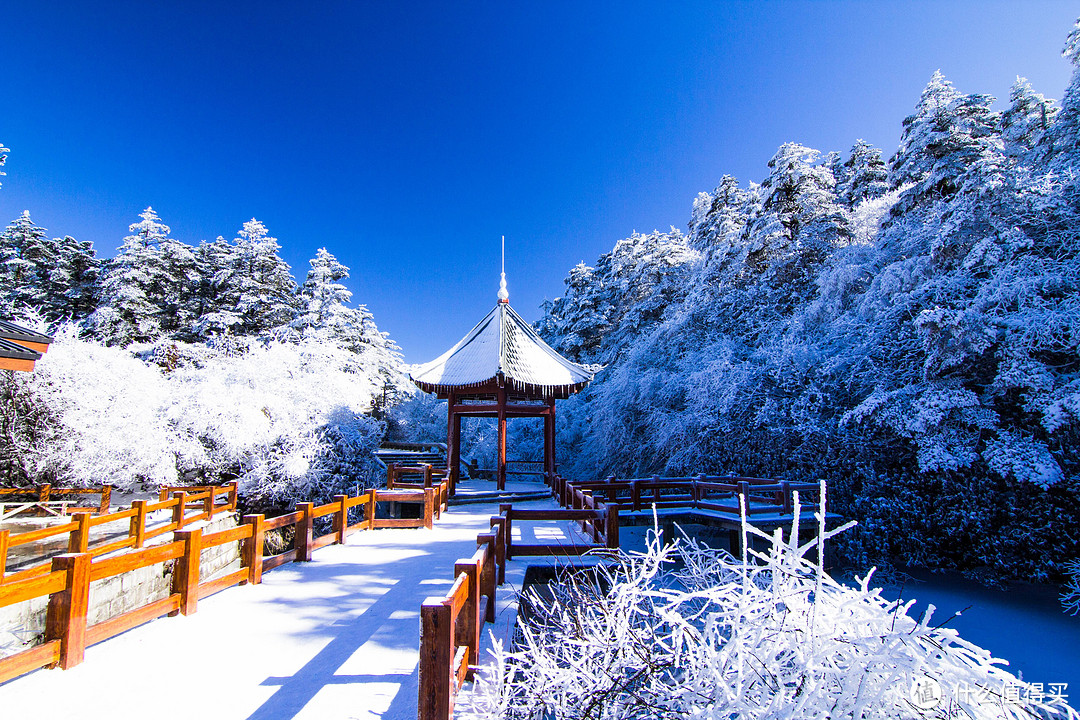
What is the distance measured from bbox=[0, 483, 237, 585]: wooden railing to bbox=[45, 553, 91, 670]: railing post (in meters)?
0.62

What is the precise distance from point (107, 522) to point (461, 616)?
7.73 meters

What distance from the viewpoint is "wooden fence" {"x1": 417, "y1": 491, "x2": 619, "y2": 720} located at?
2201 millimetres

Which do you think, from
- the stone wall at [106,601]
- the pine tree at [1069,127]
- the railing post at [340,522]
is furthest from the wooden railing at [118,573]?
the pine tree at [1069,127]

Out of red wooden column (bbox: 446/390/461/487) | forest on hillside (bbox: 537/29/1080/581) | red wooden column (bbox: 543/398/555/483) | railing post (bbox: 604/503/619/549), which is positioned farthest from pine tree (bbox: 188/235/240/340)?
railing post (bbox: 604/503/619/549)

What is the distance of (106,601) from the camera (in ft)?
20.6

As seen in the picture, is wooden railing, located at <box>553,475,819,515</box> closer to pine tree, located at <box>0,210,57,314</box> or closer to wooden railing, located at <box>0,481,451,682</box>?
wooden railing, located at <box>0,481,451,682</box>

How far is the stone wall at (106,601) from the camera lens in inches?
212

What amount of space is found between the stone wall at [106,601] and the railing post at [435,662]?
2952mm

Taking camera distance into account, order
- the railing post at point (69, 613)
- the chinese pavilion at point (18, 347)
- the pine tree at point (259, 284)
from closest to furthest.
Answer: the railing post at point (69, 613) → the chinese pavilion at point (18, 347) → the pine tree at point (259, 284)

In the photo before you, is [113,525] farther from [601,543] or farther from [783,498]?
[783,498]

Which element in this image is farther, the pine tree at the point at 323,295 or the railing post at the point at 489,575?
the pine tree at the point at 323,295

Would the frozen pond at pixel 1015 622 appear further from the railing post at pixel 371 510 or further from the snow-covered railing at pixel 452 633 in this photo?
the snow-covered railing at pixel 452 633

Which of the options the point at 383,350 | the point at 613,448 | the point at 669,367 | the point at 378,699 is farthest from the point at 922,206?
the point at 383,350

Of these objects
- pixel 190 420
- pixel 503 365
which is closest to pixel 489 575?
pixel 503 365
